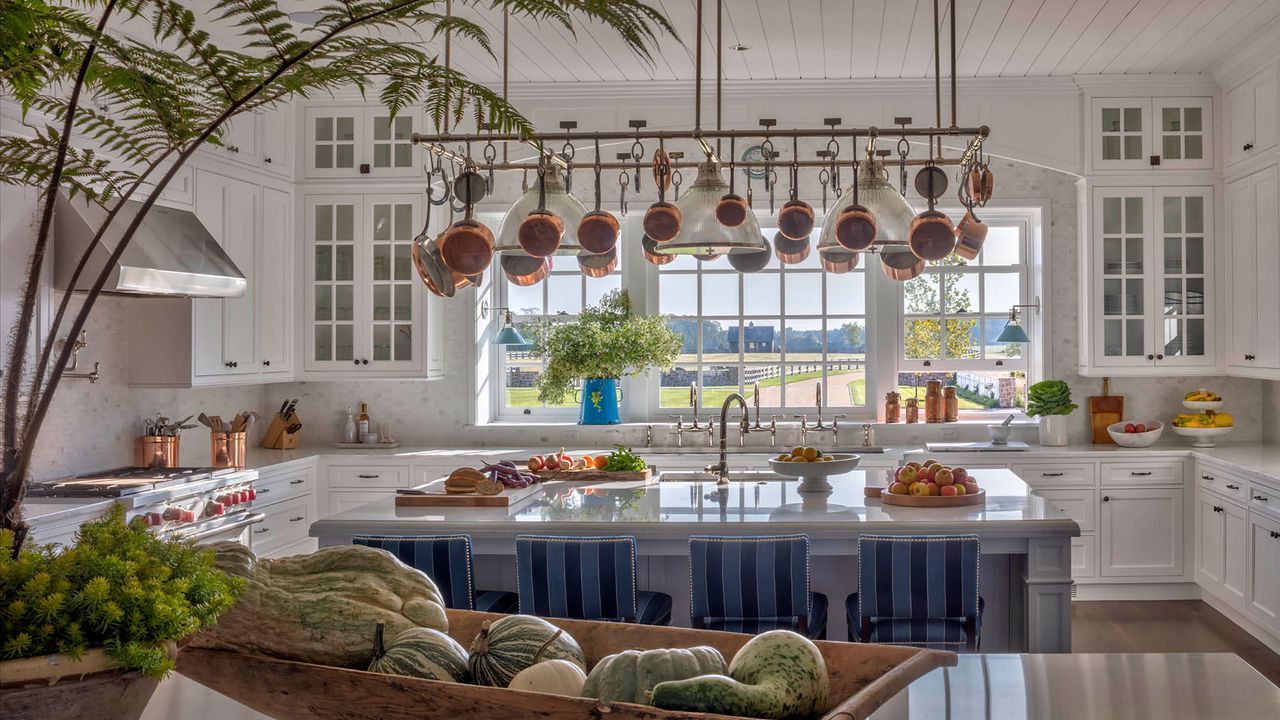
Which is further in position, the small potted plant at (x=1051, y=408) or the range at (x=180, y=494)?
the small potted plant at (x=1051, y=408)

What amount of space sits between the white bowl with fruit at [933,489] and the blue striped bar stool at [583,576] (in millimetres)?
1109

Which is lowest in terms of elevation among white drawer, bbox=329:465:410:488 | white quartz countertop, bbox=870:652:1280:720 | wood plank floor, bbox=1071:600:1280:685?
wood plank floor, bbox=1071:600:1280:685

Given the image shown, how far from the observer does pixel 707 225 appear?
3.55 meters

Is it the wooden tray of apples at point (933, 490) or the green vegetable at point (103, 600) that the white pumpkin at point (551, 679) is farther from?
the wooden tray of apples at point (933, 490)

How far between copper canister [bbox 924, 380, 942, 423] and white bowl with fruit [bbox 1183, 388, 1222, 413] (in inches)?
54.2

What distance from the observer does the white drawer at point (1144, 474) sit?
581 centimetres

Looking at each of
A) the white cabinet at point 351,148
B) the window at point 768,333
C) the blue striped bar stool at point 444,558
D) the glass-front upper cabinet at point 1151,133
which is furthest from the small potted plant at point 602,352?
the blue striped bar stool at point 444,558

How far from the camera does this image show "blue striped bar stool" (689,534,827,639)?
2934 millimetres

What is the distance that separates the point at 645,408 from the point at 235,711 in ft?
17.8

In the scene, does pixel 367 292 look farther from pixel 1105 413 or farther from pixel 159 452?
pixel 1105 413

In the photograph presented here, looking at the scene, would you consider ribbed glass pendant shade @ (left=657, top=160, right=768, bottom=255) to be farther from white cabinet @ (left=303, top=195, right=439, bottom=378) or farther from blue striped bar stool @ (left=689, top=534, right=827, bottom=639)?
white cabinet @ (left=303, top=195, right=439, bottom=378)

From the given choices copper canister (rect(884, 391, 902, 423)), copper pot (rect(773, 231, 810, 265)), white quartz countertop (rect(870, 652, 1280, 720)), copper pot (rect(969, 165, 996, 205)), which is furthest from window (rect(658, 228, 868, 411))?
white quartz countertop (rect(870, 652, 1280, 720))

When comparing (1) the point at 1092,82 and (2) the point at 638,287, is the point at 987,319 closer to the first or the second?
(1) the point at 1092,82

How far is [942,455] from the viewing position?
591 cm
